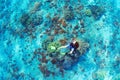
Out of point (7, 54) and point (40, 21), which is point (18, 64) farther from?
point (40, 21)

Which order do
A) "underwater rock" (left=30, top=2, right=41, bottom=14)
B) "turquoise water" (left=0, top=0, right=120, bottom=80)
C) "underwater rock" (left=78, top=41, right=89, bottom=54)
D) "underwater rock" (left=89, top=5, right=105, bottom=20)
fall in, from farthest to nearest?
"underwater rock" (left=30, top=2, right=41, bottom=14)
"underwater rock" (left=89, top=5, right=105, bottom=20)
"underwater rock" (left=78, top=41, right=89, bottom=54)
"turquoise water" (left=0, top=0, right=120, bottom=80)

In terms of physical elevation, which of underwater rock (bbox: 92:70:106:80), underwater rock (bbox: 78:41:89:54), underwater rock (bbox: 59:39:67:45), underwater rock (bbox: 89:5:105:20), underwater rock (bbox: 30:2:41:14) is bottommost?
underwater rock (bbox: 92:70:106:80)

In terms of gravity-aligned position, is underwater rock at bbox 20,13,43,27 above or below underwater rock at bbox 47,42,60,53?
above

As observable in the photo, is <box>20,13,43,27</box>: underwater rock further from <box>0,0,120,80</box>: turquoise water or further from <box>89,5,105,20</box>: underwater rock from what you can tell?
<box>89,5,105,20</box>: underwater rock

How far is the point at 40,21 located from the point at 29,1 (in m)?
1.73

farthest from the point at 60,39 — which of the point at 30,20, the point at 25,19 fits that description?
the point at 25,19

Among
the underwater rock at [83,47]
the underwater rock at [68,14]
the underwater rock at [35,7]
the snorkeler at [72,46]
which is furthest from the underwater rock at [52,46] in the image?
the underwater rock at [35,7]

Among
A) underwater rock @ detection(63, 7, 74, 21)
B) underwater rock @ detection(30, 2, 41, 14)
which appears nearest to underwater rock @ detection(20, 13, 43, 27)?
underwater rock @ detection(30, 2, 41, 14)

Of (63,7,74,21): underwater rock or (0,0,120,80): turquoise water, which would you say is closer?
(0,0,120,80): turquoise water

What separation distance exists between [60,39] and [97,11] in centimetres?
268

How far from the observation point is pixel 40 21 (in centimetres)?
1391

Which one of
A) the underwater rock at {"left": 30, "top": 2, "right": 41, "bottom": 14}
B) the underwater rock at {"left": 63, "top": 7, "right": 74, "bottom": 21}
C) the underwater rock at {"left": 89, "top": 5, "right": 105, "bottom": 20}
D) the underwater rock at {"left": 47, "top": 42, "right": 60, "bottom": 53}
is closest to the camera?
the underwater rock at {"left": 47, "top": 42, "right": 60, "bottom": 53}

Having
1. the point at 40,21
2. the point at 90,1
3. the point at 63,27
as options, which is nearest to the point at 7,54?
the point at 40,21

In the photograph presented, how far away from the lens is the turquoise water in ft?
41.0
